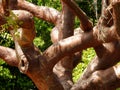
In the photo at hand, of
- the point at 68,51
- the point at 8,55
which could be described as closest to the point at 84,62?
the point at 8,55

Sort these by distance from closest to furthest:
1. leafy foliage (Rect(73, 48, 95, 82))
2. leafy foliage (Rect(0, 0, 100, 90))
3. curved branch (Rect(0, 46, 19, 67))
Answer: curved branch (Rect(0, 46, 19, 67)) → leafy foliage (Rect(73, 48, 95, 82)) → leafy foliage (Rect(0, 0, 100, 90))

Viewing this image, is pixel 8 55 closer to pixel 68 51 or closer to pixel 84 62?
pixel 68 51

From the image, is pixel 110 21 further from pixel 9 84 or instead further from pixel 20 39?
pixel 9 84

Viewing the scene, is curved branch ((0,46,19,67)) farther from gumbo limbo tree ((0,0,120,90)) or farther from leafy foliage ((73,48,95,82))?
leafy foliage ((73,48,95,82))

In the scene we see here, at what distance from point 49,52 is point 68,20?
31.0 inches

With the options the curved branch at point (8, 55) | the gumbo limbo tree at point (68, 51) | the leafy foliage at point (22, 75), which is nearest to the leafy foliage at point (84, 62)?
the leafy foliage at point (22, 75)

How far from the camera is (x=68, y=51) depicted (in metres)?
5.09

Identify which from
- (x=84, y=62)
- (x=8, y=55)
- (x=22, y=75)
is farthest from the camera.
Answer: (x=22, y=75)

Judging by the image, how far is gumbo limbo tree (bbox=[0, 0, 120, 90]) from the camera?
4.52 m

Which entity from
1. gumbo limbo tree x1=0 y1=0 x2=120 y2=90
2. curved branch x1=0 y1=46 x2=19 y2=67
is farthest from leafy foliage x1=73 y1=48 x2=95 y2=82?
curved branch x1=0 y1=46 x2=19 y2=67

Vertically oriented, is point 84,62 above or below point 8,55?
below

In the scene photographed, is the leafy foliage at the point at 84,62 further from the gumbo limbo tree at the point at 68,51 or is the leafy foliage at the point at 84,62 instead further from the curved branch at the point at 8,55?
the curved branch at the point at 8,55

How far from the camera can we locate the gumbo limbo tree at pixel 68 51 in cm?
452

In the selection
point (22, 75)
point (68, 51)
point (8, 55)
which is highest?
point (68, 51)
